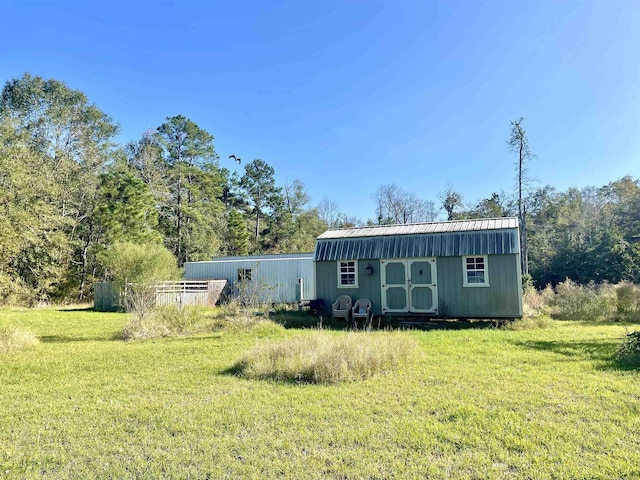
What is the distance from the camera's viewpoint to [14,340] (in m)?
7.96

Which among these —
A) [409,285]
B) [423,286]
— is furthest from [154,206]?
[423,286]

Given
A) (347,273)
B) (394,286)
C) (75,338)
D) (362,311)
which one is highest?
(347,273)

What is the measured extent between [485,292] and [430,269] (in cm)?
164

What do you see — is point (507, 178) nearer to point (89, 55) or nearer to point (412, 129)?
point (412, 129)

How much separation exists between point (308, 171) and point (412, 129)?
813 inches

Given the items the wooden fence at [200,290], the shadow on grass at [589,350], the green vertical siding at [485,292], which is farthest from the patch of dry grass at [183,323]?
the shadow on grass at [589,350]

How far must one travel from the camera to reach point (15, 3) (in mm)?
10758

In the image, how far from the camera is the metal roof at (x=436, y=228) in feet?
38.3

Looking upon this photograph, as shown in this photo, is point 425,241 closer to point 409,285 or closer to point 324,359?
point 409,285

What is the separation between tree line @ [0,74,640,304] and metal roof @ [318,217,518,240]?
1103 cm

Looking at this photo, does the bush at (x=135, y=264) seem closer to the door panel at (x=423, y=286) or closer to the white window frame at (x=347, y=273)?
the white window frame at (x=347, y=273)

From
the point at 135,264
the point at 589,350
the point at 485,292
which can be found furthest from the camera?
the point at 135,264

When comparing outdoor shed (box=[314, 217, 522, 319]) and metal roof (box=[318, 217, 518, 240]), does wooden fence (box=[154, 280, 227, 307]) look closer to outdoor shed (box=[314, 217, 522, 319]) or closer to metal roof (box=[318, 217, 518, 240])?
outdoor shed (box=[314, 217, 522, 319])

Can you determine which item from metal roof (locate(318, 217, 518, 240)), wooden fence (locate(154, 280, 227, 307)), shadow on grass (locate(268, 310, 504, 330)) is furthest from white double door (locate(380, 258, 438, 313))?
wooden fence (locate(154, 280, 227, 307))
